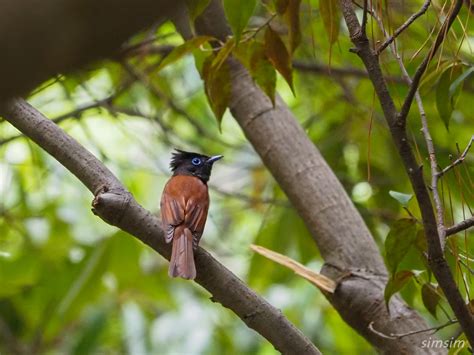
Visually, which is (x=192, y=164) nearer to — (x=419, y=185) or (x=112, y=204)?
(x=112, y=204)

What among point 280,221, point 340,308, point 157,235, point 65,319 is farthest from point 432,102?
point 157,235

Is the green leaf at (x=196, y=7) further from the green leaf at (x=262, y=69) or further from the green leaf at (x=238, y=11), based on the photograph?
the green leaf at (x=262, y=69)

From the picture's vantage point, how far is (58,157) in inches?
80.2

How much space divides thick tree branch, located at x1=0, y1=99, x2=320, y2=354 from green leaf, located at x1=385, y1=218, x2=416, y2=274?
0.30 metres

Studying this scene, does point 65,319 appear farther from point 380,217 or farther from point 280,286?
point 380,217

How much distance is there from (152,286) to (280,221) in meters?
0.86

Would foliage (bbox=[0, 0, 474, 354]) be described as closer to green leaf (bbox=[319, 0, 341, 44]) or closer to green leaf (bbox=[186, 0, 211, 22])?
green leaf (bbox=[319, 0, 341, 44])

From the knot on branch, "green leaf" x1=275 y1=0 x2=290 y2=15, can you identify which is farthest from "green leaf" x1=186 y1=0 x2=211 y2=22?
the knot on branch

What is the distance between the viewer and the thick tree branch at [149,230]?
6.51 feet

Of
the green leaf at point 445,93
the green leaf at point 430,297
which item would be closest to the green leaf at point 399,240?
the green leaf at point 430,297

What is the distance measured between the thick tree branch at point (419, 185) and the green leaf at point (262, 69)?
2.22 ft

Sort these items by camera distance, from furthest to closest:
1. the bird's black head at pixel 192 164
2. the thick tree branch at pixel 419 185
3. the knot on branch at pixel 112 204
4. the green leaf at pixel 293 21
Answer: the bird's black head at pixel 192 164
the green leaf at pixel 293 21
the knot on branch at pixel 112 204
the thick tree branch at pixel 419 185

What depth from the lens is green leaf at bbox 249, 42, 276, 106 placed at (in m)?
2.39

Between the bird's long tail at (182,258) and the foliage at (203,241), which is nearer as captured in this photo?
the bird's long tail at (182,258)
